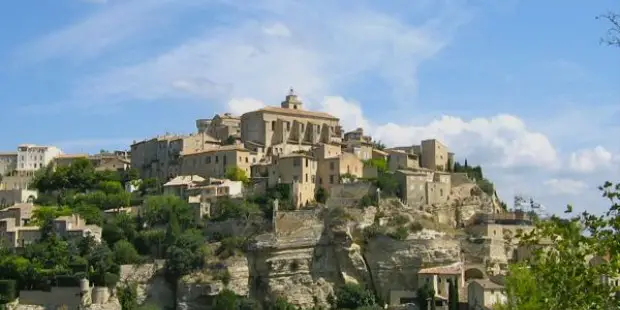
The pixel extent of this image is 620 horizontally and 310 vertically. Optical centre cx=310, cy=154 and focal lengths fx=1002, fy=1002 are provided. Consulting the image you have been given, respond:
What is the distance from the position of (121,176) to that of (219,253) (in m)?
21.5

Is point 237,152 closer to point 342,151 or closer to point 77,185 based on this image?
point 342,151

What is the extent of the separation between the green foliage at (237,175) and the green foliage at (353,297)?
15239mm

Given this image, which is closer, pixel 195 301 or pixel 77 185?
pixel 195 301

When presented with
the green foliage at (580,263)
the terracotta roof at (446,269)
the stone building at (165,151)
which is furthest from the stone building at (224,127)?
the green foliage at (580,263)

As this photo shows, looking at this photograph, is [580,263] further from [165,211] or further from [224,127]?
[224,127]

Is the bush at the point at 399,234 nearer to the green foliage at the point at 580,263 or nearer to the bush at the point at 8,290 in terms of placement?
the bush at the point at 8,290

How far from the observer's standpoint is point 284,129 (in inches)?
3113

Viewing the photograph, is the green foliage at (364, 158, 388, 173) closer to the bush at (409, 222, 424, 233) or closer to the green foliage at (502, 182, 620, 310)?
the bush at (409, 222, 424, 233)

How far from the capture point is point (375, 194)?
216ft

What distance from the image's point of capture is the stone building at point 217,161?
75.1 metres

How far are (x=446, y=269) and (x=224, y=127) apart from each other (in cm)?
2976

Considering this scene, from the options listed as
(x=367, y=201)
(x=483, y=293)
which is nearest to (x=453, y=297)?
(x=483, y=293)

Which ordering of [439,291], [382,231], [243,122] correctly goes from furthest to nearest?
[243,122], [382,231], [439,291]

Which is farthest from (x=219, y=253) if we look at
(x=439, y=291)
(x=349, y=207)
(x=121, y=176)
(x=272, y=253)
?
(x=121, y=176)
